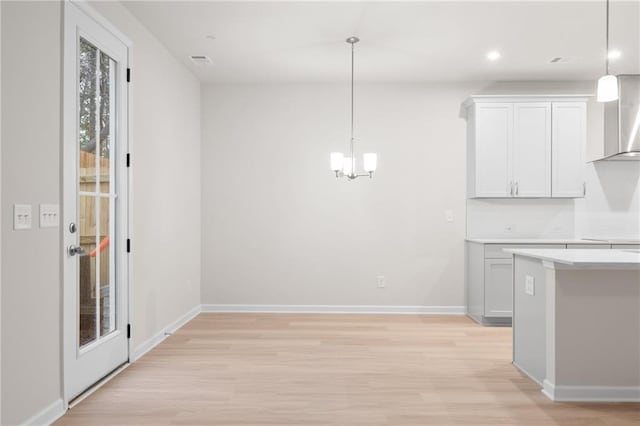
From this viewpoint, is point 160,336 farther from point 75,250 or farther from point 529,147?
point 529,147

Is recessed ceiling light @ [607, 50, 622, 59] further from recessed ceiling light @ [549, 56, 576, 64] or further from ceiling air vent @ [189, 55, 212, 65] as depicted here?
ceiling air vent @ [189, 55, 212, 65]

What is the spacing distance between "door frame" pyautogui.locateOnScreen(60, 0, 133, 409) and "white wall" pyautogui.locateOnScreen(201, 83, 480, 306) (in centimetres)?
193

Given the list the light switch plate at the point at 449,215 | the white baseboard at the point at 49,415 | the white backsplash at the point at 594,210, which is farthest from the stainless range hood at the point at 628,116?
the white baseboard at the point at 49,415

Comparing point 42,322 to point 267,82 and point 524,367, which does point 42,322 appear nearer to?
point 524,367

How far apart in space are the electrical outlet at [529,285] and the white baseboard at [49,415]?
301cm

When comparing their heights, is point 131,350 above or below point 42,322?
below

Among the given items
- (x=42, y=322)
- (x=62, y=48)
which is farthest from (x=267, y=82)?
(x=42, y=322)

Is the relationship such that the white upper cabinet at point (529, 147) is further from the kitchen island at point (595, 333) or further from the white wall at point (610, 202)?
the kitchen island at point (595, 333)

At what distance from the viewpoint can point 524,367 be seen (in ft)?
10.5

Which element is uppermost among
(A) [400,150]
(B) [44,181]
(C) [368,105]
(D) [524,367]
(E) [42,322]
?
(C) [368,105]

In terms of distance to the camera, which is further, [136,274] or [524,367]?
[136,274]

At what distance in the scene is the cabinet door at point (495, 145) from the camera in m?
4.85

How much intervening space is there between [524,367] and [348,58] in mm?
3174

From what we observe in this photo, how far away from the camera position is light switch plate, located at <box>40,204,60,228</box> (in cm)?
236
